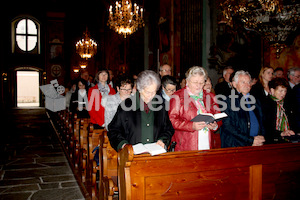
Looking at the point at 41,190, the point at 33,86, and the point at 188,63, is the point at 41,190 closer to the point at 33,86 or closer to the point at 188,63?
the point at 188,63

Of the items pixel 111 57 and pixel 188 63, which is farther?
pixel 111 57

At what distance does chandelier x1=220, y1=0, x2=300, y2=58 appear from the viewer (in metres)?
5.31

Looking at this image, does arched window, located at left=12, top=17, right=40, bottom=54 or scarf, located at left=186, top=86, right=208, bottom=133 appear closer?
scarf, located at left=186, top=86, right=208, bottom=133

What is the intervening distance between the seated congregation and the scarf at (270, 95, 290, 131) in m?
0.01

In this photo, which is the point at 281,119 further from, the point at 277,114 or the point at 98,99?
the point at 98,99

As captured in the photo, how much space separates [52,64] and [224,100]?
64.1 feet

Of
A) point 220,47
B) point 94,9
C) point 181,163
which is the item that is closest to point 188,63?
point 220,47

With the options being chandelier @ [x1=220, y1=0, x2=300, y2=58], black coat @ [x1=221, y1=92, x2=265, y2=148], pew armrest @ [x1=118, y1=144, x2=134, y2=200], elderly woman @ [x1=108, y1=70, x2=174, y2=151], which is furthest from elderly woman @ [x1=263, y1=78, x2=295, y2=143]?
chandelier @ [x1=220, y1=0, x2=300, y2=58]

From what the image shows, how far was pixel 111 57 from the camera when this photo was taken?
1730 centimetres

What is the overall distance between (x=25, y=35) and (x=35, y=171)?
790 inches

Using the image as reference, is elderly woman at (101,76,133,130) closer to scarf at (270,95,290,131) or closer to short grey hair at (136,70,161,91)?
short grey hair at (136,70,161,91)

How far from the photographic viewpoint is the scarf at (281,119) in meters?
3.28

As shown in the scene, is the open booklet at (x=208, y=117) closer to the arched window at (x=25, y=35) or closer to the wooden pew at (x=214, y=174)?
the wooden pew at (x=214, y=174)

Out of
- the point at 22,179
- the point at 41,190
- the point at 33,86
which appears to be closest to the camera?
the point at 41,190
